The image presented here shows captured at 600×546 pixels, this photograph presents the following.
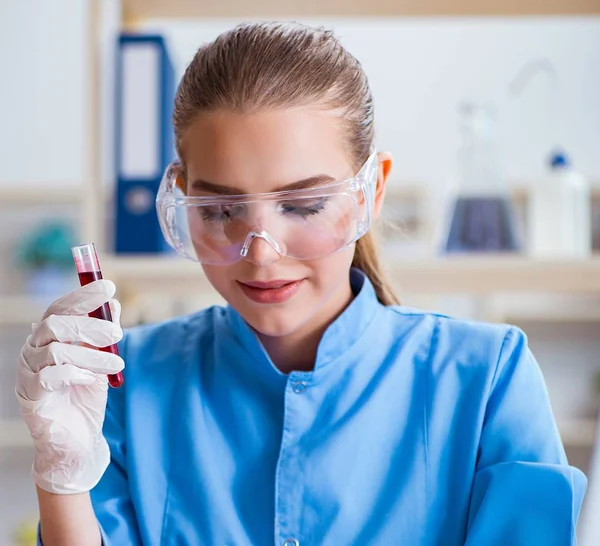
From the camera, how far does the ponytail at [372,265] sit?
4.43ft

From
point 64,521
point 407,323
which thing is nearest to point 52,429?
point 64,521

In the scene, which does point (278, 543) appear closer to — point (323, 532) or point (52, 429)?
point (323, 532)

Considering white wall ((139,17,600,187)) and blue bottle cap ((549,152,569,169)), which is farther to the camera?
white wall ((139,17,600,187))

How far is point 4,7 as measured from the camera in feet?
15.0

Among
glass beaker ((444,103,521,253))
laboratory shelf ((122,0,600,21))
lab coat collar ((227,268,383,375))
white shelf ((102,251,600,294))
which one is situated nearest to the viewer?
lab coat collar ((227,268,383,375))

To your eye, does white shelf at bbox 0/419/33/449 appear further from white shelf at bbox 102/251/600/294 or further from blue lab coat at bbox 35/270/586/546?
blue lab coat at bbox 35/270/586/546

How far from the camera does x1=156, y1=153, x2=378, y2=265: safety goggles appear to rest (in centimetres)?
Answer: 105

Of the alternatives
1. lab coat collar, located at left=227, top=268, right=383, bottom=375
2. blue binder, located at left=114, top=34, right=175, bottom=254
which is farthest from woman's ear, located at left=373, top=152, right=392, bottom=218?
blue binder, located at left=114, top=34, right=175, bottom=254

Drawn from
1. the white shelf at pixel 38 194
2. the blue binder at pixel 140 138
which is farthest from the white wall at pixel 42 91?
the blue binder at pixel 140 138

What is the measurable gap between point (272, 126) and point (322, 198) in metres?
0.11

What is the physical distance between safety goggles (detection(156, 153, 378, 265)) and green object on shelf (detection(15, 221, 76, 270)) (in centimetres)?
322

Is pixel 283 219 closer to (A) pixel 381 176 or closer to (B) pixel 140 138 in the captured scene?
(A) pixel 381 176

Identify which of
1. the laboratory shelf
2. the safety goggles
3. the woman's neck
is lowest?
the woman's neck

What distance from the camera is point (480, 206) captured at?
173 cm
